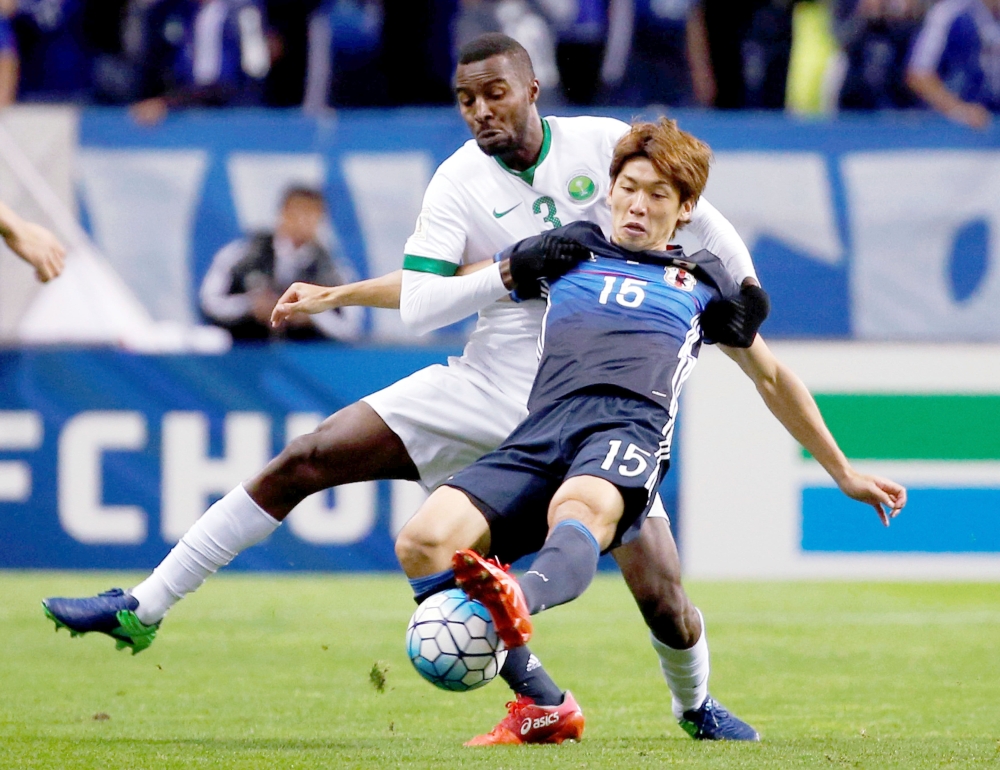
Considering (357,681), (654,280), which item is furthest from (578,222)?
(357,681)

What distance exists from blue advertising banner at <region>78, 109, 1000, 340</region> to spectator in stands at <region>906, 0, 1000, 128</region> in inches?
28.9

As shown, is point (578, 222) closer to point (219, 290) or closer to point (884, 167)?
point (219, 290)

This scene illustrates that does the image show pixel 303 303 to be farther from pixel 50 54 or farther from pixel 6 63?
pixel 50 54

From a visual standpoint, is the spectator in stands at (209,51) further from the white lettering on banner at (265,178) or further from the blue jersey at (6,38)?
the blue jersey at (6,38)

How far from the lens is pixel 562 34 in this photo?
11820mm

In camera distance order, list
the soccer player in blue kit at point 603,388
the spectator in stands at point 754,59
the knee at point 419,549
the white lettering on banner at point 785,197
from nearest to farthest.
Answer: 1. the soccer player in blue kit at point 603,388
2. the knee at point 419,549
3. the white lettering on banner at point 785,197
4. the spectator in stands at point 754,59

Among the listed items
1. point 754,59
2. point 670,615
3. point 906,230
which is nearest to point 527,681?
point 670,615

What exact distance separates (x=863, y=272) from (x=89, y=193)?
202 inches

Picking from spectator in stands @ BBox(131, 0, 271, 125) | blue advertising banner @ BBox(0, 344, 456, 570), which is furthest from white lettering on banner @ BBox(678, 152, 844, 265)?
spectator in stands @ BBox(131, 0, 271, 125)

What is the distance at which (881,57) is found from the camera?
12.2 meters

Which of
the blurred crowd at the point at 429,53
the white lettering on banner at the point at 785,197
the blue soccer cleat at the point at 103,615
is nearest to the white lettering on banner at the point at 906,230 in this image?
the white lettering on banner at the point at 785,197

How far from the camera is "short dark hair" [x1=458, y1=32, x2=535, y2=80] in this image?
507 cm

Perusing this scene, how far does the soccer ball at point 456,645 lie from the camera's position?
404 centimetres

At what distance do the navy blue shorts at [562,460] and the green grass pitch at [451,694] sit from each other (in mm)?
639
